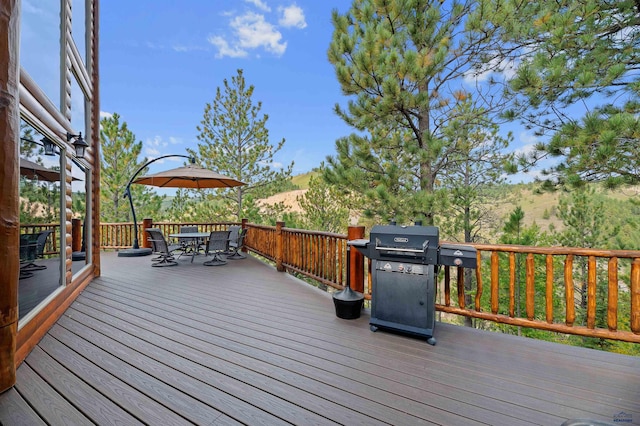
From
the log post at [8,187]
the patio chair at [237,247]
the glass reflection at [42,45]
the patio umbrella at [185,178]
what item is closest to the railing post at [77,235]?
the patio umbrella at [185,178]

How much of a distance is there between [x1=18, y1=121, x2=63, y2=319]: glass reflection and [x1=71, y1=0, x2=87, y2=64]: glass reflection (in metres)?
2.01

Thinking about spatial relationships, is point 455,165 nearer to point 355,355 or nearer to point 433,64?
point 433,64

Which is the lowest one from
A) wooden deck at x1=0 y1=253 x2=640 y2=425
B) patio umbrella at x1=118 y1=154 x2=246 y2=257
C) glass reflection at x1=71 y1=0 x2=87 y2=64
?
wooden deck at x1=0 y1=253 x2=640 y2=425

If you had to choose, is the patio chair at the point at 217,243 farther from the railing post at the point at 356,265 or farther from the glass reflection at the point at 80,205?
the railing post at the point at 356,265

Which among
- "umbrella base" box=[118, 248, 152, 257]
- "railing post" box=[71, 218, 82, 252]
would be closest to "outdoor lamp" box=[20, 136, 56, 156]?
"railing post" box=[71, 218, 82, 252]

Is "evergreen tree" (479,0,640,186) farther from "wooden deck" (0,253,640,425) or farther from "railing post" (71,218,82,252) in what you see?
"railing post" (71,218,82,252)

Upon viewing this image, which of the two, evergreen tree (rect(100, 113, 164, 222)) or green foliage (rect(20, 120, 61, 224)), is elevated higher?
evergreen tree (rect(100, 113, 164, 222))

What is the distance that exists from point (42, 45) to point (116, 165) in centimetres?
1071

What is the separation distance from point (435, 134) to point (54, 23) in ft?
24.4

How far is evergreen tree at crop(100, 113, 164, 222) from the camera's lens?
1181 centimetres

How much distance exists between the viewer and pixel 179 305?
144 inches

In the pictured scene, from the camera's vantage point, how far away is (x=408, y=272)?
266 centimetres

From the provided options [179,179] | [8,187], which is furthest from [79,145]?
[179,179]

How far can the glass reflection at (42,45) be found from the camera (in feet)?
8.61
